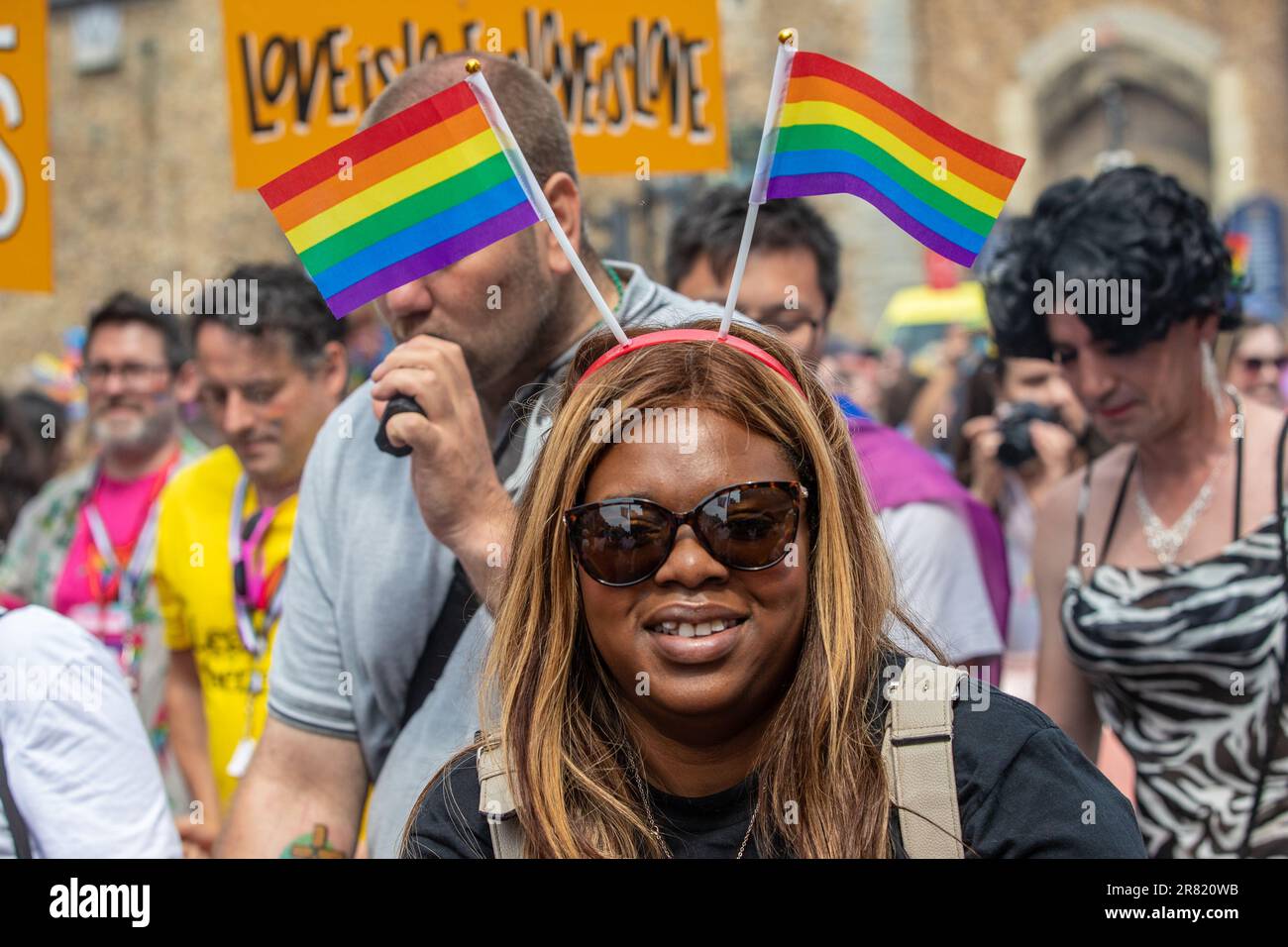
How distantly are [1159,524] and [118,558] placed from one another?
318 centimetres

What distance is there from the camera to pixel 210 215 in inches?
1012

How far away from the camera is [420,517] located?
251 centimetres

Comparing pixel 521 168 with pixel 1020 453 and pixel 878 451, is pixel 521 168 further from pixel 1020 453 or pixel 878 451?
pixel 1020 453

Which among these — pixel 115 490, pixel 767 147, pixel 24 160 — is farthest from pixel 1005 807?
pixel 115 490

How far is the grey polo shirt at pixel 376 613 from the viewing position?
7.95 feet

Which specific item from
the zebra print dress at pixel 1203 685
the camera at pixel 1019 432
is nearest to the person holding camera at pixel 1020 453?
the camera at pixel 1019 432

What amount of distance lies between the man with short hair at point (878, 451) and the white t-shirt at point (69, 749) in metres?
1.27

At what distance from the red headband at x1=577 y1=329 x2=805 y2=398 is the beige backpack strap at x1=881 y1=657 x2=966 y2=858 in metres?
0.39

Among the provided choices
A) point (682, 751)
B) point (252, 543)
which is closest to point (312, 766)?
point (682, 751)

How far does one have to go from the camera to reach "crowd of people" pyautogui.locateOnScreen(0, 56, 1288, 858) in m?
1.77

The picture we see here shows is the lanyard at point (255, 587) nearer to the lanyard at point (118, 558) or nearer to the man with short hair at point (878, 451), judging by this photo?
the lanyard at point (118, 558)

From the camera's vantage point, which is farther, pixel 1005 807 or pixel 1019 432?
pixel 1019 432

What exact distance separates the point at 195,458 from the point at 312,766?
2.95m

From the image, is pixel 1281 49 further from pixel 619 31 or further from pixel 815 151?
pixel 815 151
